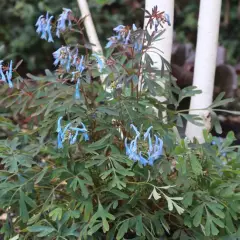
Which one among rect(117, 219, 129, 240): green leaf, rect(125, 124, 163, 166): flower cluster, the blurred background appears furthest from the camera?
the blurred background

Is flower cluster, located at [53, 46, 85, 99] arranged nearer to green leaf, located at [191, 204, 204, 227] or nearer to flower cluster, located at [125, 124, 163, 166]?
flower cluster, located at [125, 124, 163, 166]

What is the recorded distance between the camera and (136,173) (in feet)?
5.42

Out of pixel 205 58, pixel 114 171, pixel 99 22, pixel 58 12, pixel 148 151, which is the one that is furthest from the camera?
pixel 99 22

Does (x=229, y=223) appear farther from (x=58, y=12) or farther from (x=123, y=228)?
(x=58, y=12)

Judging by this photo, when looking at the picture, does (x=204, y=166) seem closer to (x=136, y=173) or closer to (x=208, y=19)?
(x=136, y=173)

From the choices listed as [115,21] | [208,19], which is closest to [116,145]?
[208,19]

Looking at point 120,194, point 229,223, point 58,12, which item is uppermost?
point 58,12

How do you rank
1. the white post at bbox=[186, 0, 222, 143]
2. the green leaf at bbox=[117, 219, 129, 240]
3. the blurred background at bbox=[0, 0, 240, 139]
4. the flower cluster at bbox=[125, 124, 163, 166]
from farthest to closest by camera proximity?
the blurred background at bbox=[0, 0, 240, 139], the white post at bbox=[186, 0, 222, 143], the green leaf at bbox=[117, 219, 129, 240], the flower cluster at bbox=[125, 124, 163, 166]

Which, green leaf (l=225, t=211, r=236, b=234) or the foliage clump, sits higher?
the foliage clump

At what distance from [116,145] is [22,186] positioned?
337mm

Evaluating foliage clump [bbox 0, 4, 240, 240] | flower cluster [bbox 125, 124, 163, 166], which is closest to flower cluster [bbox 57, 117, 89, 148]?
foliage clump [bbox 0, 4, 240, 240]

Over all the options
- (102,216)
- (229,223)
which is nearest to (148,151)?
(102,216)

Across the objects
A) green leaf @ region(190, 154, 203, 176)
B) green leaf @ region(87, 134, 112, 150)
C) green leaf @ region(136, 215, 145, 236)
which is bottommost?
green leaf @ region(136, 215, 145, 236)

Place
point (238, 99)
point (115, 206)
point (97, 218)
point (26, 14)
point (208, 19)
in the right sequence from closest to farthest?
point (115, 206) < point (97, 218) < point (208, 19) < point (238, 99) < point (26, 14)
